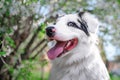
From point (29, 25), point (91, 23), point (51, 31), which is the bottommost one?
point (29, 25)

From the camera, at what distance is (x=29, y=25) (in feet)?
30.0

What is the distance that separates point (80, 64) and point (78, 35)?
0.41 meters

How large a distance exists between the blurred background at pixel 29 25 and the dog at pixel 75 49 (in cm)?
95

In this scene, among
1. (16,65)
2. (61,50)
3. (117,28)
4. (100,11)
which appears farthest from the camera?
(117,28)

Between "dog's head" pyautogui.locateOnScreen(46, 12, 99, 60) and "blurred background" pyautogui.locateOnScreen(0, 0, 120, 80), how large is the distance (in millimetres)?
876

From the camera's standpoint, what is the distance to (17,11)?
7.47 metres

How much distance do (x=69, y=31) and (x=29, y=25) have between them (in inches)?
134

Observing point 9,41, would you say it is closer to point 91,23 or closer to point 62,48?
point 62,48

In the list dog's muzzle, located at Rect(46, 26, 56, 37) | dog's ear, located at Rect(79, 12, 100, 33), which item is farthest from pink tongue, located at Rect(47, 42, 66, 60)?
dog's ear, located at Rect(79, 12, 100, 33)

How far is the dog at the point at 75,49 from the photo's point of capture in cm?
583

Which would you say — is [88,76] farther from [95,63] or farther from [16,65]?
[16,65]

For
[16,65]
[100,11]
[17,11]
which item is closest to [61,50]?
[17,11]

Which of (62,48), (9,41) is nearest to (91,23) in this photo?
(62,48)

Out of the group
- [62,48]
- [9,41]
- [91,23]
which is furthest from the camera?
[9,41]
